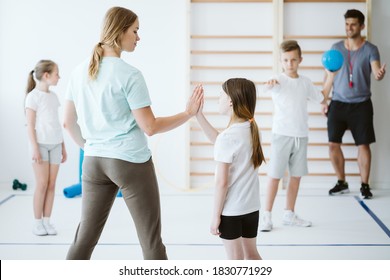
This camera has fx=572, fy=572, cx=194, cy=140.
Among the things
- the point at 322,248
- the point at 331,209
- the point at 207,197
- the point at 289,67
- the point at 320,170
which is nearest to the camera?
the point at 322,248

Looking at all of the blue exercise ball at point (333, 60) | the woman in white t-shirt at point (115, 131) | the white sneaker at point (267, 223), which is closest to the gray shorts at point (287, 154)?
the white sneaker at point (267, 223)

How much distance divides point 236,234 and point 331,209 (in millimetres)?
2338

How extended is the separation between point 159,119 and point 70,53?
347 centimetres

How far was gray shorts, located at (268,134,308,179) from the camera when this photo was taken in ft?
12.8

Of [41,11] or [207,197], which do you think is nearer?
[207,197]

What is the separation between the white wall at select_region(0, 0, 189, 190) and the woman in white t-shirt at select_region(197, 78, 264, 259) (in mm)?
3049

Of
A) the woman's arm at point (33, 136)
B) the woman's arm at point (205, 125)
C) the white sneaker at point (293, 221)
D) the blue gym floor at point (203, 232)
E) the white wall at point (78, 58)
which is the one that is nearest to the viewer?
the woman's arm at point (205, 125)

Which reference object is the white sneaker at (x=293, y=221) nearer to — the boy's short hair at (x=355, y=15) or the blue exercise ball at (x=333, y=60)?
the blue exercise ball at (x=333, y=60)

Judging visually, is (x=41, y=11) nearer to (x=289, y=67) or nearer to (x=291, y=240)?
(x=289, y=67)

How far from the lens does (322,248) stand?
3533 millimetres

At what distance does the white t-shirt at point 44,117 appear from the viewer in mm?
3805

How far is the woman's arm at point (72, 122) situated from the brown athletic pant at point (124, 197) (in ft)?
0.76

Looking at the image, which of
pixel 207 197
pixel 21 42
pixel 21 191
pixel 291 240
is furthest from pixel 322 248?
pixel 21 42

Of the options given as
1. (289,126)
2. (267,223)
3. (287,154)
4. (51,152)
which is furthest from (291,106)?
(51,152)
